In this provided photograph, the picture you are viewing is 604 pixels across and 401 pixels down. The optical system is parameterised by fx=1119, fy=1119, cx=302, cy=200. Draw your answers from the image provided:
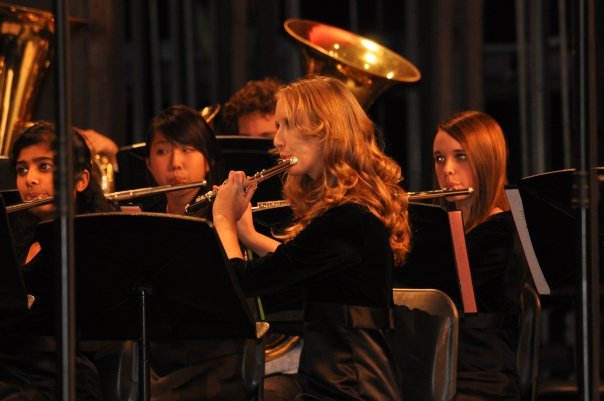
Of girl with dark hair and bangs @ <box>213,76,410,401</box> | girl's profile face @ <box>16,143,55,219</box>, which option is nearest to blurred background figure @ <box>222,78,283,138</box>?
girl's profile face @ <box>16,143,55,219</box>

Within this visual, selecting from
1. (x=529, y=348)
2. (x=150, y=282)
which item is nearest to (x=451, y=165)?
(x=529, y=348)

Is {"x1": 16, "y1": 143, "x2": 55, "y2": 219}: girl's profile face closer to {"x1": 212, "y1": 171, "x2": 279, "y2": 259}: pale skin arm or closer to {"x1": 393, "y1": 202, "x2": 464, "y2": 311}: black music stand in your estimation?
{"x1": 212, "y1": 171, "x2": 279, "y2": 259}: pale skin arm

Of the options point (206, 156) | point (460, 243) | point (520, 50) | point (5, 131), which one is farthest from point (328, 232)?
point (520, 50)

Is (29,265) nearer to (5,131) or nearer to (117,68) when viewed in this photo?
(5,131)

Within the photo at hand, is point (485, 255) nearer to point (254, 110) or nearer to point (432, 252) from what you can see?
point (432, 252)

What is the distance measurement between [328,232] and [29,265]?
695 millimetres

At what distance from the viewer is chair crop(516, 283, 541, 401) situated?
116 inches

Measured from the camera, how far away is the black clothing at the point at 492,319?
293 cm

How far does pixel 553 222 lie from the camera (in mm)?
→ 2596

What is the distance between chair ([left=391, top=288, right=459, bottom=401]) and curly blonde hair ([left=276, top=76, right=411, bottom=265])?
16 centimetres

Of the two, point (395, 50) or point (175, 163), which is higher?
point (395, 50)

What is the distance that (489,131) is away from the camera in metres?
3.35

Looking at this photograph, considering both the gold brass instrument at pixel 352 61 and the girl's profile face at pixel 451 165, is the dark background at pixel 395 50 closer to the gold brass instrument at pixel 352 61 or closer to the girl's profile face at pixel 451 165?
the gold brass instrument at pixel 352 61

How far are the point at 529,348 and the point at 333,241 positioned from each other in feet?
2.58
